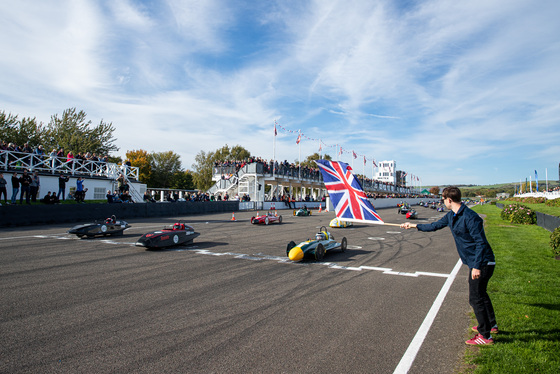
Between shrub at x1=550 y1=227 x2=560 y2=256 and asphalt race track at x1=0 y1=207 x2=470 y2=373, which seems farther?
shrub at x1=550 y1=227 x2=560 y2=256

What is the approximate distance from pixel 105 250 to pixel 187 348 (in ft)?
27.2

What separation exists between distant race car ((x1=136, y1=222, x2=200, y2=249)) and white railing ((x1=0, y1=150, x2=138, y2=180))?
16362mm

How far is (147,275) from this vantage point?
322 inches

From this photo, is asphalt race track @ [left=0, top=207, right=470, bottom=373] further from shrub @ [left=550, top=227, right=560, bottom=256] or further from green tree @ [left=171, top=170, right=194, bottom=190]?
green tree @ [left=171, top=170, right=194, bottom=190]

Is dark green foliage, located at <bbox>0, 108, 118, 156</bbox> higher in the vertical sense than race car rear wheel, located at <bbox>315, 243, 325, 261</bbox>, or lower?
higher

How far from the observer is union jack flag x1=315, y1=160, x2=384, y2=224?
240 inches

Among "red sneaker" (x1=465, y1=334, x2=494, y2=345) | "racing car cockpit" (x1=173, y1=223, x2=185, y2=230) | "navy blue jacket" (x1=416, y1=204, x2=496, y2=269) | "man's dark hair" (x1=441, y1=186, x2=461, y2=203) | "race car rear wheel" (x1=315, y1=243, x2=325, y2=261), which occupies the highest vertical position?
"man's dark hair" (x1=441, y1=186, x2=461, y2=203)

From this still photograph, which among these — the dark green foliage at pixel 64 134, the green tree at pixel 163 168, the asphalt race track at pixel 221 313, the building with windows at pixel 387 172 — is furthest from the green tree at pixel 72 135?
the building with windows at pixel 387 172

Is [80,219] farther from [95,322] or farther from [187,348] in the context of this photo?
[187,348]

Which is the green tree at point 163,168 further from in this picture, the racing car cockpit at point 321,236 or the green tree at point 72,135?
the racing car cockpit at point 321,236

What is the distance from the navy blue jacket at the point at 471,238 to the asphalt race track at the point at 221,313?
1.21 meters

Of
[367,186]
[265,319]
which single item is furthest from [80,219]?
[367,186]

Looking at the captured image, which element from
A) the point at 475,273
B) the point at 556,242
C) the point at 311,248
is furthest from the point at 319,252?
the point at 556,242

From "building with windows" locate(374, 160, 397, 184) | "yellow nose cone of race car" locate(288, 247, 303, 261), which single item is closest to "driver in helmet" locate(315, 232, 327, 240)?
"yellow nose cone of race car" locate(288, 247, 303, 261)
